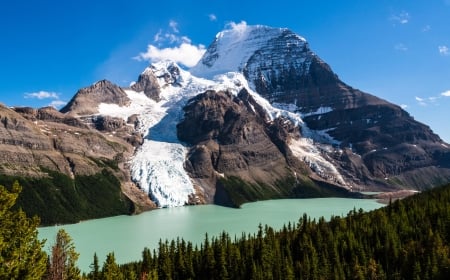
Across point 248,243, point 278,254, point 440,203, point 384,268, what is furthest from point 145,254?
point 440,203

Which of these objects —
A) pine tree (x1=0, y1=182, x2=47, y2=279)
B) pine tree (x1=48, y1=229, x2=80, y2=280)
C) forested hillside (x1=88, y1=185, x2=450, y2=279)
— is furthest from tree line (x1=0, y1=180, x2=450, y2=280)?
pine tree (x1=0, y1=182, x2=47, y2=279)

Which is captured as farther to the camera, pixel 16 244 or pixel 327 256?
pixel 327 256

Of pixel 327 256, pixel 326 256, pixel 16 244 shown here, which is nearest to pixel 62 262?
pixel 16 244

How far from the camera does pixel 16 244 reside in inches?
688

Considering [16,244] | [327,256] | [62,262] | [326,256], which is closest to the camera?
[16,244]

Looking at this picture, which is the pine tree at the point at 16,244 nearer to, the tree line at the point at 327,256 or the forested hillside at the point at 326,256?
the tree line at the point at 327,256

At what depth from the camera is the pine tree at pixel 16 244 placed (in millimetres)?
16703

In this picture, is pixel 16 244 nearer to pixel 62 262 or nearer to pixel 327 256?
pixel 62 262

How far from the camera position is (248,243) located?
9856cm

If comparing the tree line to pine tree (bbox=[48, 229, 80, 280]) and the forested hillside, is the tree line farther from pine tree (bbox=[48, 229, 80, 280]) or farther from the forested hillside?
pine tree (bbox=[48, 229, 80, 280])

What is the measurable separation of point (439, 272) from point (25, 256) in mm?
78089

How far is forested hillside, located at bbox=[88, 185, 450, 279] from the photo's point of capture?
270 feet

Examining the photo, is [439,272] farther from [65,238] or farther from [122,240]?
[122,240]

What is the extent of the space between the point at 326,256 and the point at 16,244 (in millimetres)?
84758
